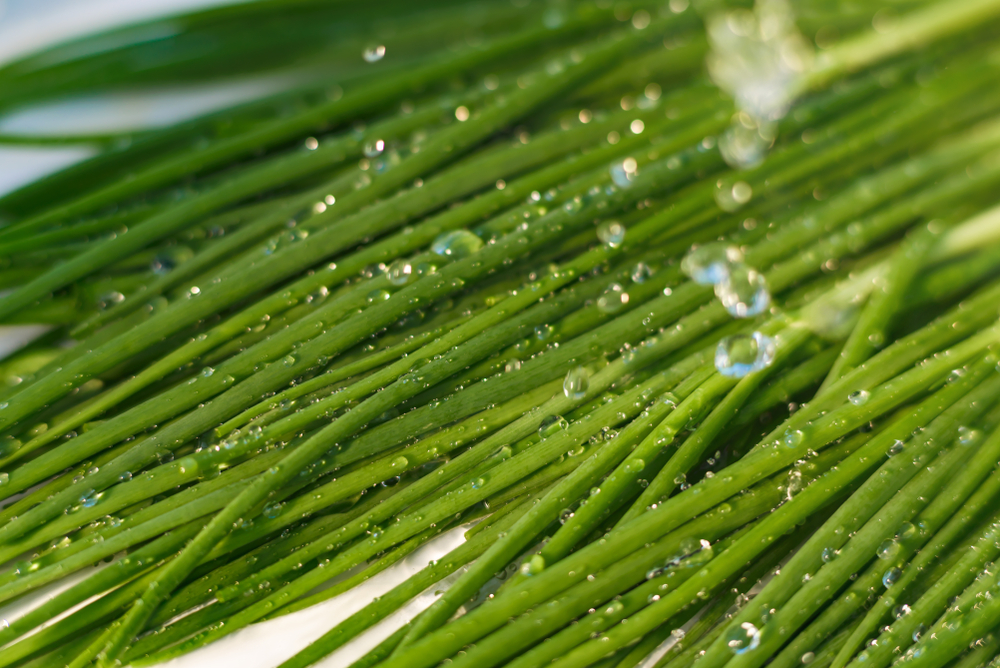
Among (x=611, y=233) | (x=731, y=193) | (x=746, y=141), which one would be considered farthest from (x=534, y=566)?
(x=746, y=141)

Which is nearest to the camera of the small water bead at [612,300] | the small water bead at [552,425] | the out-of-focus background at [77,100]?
the small water bead at [552,425]

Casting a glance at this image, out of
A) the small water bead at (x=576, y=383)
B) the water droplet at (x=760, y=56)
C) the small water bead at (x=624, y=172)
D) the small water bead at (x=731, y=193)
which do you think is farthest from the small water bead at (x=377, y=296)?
the water droplet at (x=760, y=56)

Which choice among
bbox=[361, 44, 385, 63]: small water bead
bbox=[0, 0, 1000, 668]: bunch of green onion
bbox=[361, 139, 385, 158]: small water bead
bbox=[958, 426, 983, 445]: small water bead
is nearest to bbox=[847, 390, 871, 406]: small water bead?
bbox=[0, 0, 1000, 668]: bunch of green onion

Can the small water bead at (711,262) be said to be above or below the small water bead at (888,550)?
above

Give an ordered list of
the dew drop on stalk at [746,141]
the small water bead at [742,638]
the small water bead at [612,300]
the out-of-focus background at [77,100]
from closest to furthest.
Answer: the small water bead at [742,638]
the small water bead at [612,300]
the dew drop on stalk at [746,141]
the out-of-focus background at [77,100]

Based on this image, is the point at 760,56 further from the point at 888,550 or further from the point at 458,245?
the point at 888,550

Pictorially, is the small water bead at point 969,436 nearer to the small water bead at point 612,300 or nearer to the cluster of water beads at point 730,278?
the cluster of water beads at point 730,278

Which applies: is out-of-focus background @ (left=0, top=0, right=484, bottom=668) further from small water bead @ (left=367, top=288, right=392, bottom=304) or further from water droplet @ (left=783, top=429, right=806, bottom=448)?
water droplet @ (left=783, top=429, right=806, bottom=448)

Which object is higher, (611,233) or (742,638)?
(611,233)
